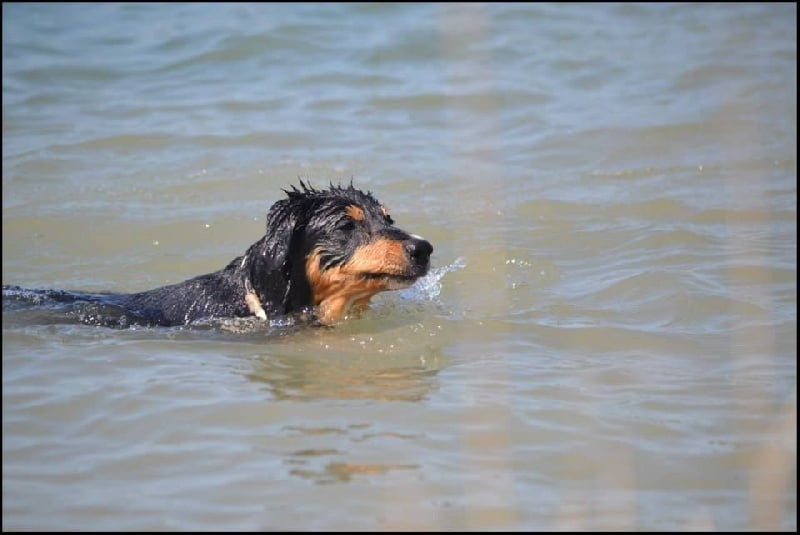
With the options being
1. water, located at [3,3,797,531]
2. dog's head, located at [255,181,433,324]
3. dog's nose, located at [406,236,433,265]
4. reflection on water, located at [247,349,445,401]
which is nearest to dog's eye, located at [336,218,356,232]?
dog's head, located at [255,181,433,324]

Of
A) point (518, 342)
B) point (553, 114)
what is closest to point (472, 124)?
point (553, 114)

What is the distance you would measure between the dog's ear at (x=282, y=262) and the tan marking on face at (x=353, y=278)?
8cm

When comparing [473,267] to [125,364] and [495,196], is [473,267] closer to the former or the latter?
[495,196]

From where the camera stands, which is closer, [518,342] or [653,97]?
[518,342]

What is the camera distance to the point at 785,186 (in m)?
10.6

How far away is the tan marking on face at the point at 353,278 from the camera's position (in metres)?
7.04

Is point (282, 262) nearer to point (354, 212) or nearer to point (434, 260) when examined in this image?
point (354, 212)

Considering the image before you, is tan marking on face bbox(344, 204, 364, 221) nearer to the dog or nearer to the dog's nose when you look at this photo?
the dog

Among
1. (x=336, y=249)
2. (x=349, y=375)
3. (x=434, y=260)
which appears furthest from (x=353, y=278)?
(x=434, y=260)

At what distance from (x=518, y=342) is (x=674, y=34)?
1031cm

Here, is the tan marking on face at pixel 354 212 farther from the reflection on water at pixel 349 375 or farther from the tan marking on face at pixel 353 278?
the reflection on water at pixel 349 375

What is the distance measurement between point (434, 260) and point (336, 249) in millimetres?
2397

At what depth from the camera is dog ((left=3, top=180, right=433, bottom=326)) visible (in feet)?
23.2

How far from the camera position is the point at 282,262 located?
7.10 m
